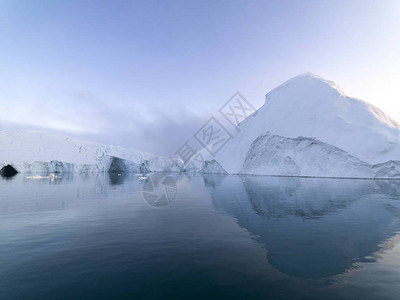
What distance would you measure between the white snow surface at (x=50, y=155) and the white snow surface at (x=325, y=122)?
5816 cm

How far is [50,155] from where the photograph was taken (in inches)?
3733

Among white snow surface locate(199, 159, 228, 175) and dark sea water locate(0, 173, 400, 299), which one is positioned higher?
white snow surface locate(199, 159, 228, 175)

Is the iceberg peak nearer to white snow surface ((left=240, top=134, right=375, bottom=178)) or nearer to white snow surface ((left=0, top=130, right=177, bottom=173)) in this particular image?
white snow surface ((left=240, top=134, right=375, bottom=178))

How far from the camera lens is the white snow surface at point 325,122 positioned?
130ft

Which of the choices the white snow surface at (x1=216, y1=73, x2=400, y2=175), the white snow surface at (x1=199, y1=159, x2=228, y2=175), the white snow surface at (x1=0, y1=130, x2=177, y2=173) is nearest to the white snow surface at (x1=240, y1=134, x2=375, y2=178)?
the white snow surface at (x1=216, y1=73, x2=400, y2=175)

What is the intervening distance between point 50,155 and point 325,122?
356 feet

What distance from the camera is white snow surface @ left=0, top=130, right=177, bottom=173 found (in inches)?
3253

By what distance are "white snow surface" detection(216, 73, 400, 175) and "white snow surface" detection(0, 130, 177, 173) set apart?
58158 millimetres

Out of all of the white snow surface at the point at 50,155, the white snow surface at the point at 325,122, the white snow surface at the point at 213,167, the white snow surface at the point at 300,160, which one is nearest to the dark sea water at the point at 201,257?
the white snow surface at the point at 300,160

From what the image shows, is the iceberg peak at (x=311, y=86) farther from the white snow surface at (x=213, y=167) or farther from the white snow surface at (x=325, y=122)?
the white snow surface at (x=213, y=167)

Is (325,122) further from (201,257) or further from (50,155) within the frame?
(50,155)

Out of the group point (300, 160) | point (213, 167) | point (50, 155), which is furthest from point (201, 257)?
point (50, 155)

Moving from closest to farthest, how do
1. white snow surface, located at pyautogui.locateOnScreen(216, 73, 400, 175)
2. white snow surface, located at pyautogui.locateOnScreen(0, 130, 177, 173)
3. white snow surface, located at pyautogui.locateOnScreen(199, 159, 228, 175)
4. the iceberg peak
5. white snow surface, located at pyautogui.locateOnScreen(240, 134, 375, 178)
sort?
white snow surface, located at pyautogui.locateOnScreen(216, 73, 400, 175)
white snow surface, located at pyautogui.locateOnScreen(240, 134, 375, 178)
the iceberg peak
white snow surface, located at pyautogui.locateOnScreen(199, 159, 228, 175)
white snow surface, located at pyautogui.locateOnScreen(0, 130, 177, 173)

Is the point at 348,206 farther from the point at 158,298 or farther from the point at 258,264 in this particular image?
the point at 158,298
